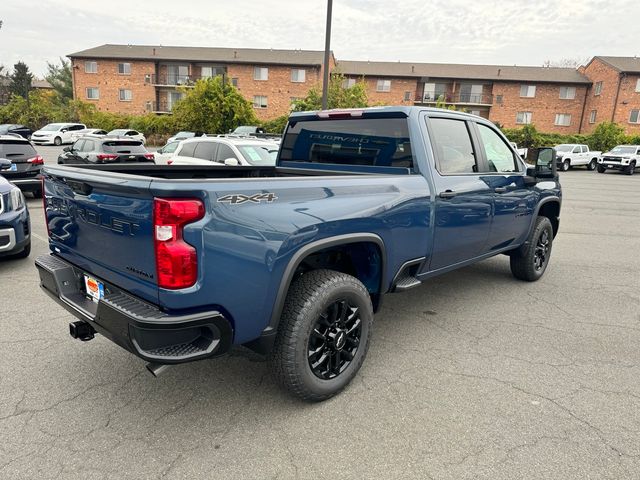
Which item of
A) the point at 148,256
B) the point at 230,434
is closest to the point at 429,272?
the point at 230,434

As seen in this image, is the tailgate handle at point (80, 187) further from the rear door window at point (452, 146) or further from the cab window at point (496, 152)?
the cab window at point (496, 152)

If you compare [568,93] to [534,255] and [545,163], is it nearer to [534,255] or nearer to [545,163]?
[534,255]

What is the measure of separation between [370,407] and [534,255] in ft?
11.3

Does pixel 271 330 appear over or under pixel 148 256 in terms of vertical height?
under

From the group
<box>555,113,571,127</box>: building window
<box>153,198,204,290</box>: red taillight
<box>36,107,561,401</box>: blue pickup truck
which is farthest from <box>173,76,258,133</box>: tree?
<box>153,198,204,290</box>: red taillight

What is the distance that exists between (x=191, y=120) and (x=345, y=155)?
3174 centimetres

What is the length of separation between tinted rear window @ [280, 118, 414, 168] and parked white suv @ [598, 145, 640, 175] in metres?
29.1

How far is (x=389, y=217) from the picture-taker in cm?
315

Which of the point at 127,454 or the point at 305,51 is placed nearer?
the point at 127,454

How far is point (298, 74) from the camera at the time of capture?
45.8 metres

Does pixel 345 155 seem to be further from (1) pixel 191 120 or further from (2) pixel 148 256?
(1) pixel 191 120

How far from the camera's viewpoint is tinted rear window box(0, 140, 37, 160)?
31.1 ft

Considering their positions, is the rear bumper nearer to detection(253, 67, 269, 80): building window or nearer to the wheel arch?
the wheel arch

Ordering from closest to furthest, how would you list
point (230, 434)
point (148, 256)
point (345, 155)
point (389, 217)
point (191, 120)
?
point (148, 256) → point (230, 434) → point (389, 217) → point (345, 155) → point (191, 120)
